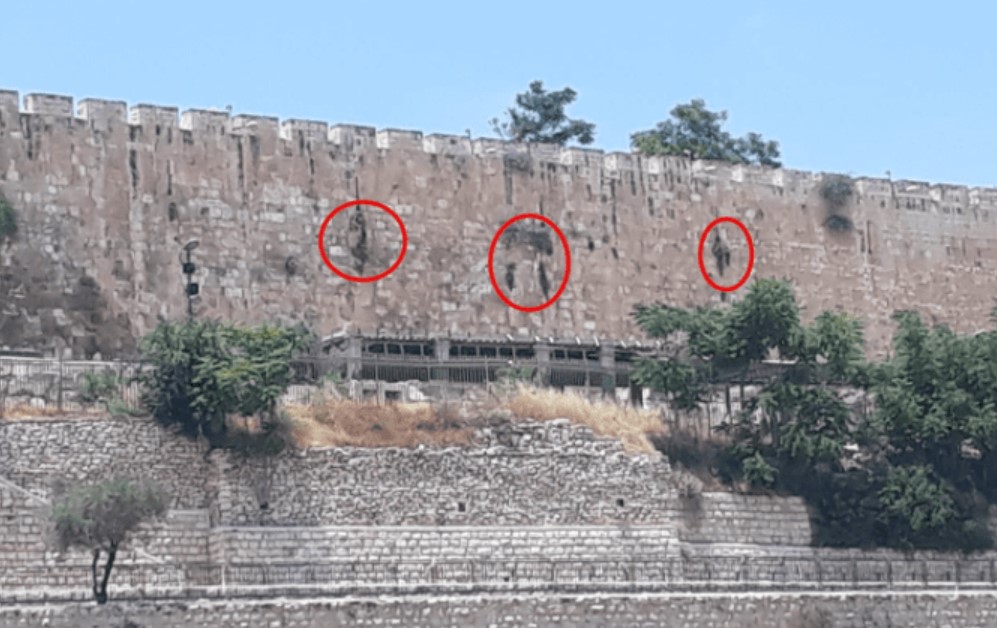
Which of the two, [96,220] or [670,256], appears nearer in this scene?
[96,220]

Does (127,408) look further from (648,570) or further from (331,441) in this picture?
(648,570)

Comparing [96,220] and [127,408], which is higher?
[96,220]

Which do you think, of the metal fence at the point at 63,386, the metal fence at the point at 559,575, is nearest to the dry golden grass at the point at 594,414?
the metal fence at the point at 559,575

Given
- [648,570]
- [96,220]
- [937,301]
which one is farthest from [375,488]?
[937,301]

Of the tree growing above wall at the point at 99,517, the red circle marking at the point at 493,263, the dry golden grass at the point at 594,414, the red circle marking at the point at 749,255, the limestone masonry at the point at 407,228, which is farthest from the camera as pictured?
the red circle marking at the point at 749,255

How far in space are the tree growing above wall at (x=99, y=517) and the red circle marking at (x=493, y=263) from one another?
57.8 feet

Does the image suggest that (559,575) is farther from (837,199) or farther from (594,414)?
(837,199)

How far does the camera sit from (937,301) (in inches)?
2601

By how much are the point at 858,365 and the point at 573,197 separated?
8.41 meters

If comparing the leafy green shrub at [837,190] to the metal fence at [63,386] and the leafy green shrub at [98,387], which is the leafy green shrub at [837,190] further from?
the leafy green shrub at [98,387]

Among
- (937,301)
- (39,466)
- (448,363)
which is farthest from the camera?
(937,301)

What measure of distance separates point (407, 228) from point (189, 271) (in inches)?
193

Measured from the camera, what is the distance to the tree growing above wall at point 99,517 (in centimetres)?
4203

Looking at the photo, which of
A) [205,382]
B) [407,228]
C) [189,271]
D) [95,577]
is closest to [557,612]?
[95,577]
